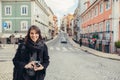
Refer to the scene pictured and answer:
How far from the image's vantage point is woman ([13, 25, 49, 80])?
4.26 meters

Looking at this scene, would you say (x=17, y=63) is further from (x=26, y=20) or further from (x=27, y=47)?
(x=26, y=20)

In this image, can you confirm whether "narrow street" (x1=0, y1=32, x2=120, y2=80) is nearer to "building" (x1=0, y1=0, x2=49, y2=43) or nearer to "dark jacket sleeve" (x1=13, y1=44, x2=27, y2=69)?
"dark jacket sleeve" (x1=13, y1=44, x2=27, y2=69)

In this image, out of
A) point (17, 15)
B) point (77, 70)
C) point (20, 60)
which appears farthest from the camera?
point (17, 15)

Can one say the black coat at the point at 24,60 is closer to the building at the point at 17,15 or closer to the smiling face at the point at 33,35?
the smiling face at the point at 33,35

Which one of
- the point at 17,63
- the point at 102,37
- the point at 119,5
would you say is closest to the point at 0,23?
the point at 102,37

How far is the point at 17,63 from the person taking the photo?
4352 mm

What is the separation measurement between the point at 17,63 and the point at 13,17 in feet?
154

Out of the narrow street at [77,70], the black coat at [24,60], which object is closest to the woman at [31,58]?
the black coat at [24,60]

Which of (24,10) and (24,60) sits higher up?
(24,10)

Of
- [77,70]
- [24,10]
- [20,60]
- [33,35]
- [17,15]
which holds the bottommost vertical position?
[77,70]

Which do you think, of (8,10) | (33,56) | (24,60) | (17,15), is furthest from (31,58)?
(8,10)

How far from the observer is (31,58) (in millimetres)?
4277

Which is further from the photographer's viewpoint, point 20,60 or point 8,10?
point 8,10

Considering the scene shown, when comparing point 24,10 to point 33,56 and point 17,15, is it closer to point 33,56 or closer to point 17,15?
point 17,15
